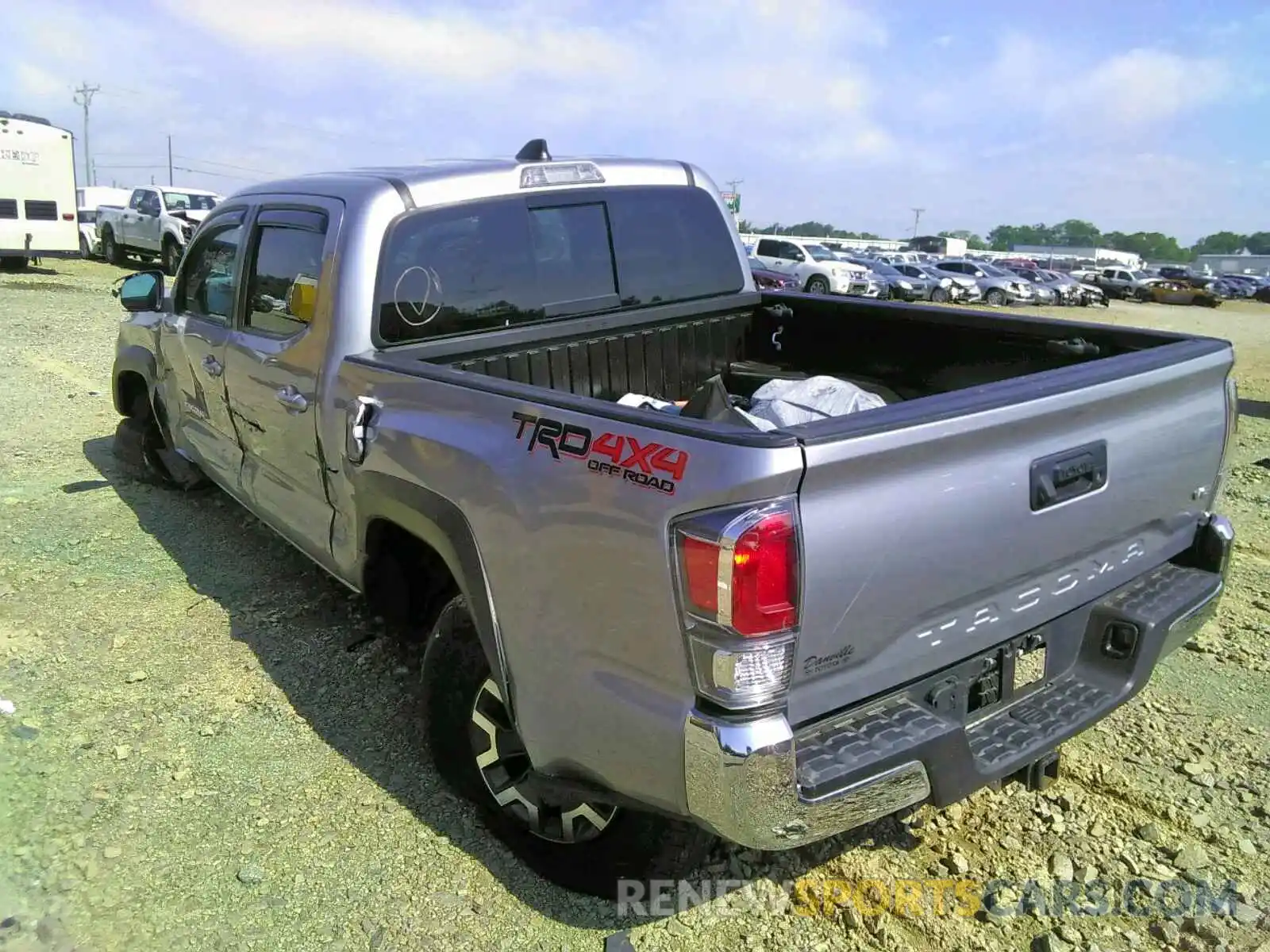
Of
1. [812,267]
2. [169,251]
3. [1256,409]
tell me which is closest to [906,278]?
[812,267]

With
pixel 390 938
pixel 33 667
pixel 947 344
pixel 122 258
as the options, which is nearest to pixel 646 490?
pixel 390 938

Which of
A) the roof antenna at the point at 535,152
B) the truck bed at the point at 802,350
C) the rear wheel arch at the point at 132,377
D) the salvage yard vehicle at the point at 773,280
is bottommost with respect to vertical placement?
the rear wheel arch at the point at 132,377

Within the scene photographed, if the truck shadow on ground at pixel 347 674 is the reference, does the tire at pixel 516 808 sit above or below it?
above

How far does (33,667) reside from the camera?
3.85 metres

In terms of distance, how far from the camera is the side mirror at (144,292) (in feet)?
16.0

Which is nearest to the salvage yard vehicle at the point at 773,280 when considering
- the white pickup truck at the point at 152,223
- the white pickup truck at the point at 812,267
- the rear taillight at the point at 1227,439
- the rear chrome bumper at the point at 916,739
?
the white pickup truck at the point at 812,267

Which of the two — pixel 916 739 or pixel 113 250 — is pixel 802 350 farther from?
pixel 113 250

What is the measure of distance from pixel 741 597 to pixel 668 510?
9.2 inches

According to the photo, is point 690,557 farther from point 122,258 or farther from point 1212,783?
point 122,258

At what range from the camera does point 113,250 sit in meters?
23.4

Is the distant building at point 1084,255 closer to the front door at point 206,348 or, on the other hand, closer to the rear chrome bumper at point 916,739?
the front door at point 206,348

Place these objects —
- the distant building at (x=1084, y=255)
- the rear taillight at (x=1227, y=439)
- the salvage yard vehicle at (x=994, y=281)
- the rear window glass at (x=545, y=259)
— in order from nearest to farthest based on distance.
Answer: the rear taillight at (x=1227, y=439) → the rear window glass at (x=545, y=259) → the salvage yard vehicle at (x=994, y=281) → the distant building at (x=1084, y=255)

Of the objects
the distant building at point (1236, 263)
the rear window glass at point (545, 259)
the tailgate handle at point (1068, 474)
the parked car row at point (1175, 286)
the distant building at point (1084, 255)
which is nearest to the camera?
the tailgate handle at point (1068, 474)

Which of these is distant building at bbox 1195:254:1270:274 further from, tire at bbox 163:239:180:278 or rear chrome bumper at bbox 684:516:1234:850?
rear chrome bumper at bbox 684:516:1234:850
